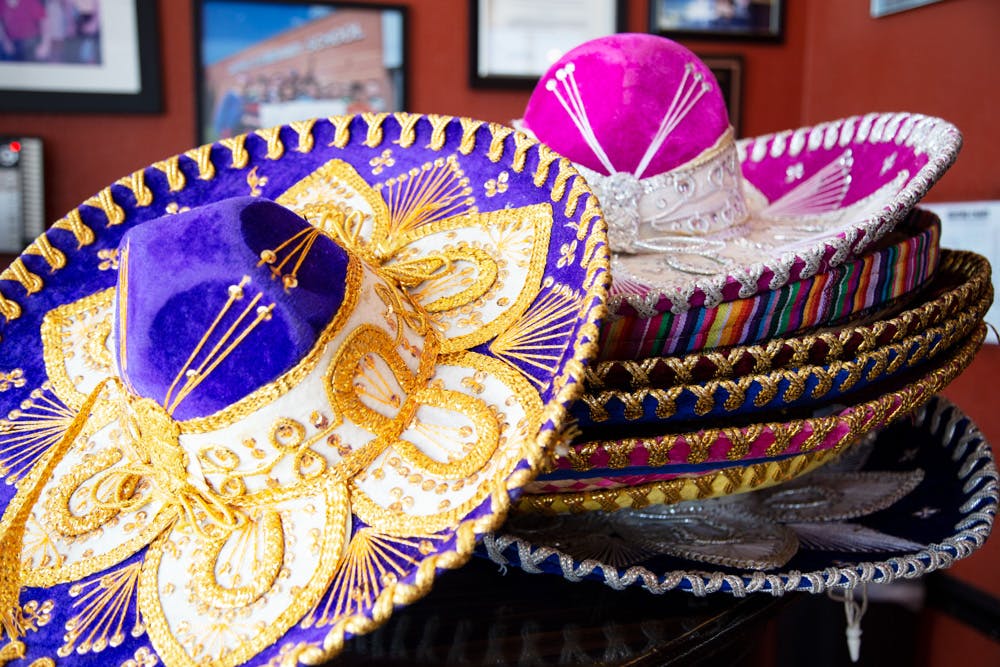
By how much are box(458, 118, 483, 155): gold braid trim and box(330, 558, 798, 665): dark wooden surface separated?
1.39 feet

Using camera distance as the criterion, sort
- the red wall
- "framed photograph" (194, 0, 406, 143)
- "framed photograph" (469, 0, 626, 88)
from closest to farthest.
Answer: the red wall, "framed photograph" (194, 0, 406, 143), "framed photograph" (469, 0, 626, 88)

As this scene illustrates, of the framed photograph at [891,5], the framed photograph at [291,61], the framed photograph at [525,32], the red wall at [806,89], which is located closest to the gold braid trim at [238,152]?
the red wall at [806,89]

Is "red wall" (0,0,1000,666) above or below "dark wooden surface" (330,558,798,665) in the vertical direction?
above

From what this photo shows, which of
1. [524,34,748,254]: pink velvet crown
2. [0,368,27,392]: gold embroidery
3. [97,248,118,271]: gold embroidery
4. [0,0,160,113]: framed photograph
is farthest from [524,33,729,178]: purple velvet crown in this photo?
[0,0,160,113]: framed photograph

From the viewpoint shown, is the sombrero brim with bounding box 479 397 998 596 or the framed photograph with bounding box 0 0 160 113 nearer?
the sombrero brim with bounding box 479 397 998 596

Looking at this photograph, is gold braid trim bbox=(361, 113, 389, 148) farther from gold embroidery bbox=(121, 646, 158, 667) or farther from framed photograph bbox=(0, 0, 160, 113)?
framed photograph bbox=(0, 0, 160, 113)

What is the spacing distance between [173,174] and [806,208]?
0.81 m

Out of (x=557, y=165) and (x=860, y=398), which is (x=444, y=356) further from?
(x=860, y=398)

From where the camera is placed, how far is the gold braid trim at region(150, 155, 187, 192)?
2.16 ft

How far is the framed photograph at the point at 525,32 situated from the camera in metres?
1.99

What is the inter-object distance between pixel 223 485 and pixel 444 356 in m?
0.19

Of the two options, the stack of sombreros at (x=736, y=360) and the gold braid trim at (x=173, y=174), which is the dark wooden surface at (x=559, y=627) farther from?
the gold braid trim at (x=173, y=174)

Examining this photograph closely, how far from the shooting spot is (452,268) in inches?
23.5

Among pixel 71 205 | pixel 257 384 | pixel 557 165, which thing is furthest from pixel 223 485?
pixel 71 205
